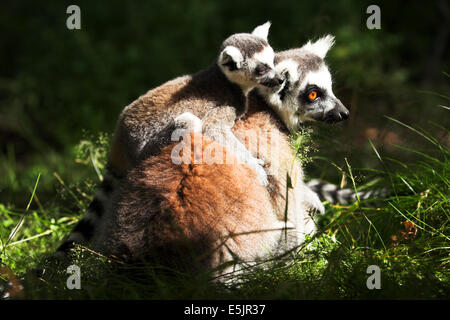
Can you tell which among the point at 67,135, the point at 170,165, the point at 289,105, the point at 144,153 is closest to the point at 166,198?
the point at 170,165

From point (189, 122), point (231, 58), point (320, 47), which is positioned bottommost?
point (189, 122)

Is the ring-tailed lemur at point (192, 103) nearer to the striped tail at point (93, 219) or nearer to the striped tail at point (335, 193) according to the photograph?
the striped tail at point (93, 219)

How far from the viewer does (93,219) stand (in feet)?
12.8

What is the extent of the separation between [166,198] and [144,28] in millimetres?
6743

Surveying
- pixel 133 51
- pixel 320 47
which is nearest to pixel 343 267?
pixel 320 47

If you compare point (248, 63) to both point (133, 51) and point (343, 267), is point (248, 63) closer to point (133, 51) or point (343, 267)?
point (343, 267)

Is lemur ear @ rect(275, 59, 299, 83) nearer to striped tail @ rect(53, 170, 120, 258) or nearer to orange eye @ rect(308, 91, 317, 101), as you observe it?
orange eye @ rect(308, 91, 317, 101)

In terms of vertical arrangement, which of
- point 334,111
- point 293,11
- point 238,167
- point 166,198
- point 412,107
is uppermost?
point 293,11

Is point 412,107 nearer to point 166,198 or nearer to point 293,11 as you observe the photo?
point 293,11

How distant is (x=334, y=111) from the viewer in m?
3.63

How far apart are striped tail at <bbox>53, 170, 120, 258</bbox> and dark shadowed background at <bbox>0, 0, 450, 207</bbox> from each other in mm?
3353

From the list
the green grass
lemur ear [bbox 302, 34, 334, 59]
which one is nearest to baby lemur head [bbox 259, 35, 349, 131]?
lemur ear [bbox 302, 34, 334, 59]

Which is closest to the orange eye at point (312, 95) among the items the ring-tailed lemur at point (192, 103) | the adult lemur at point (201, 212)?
the ring-tailed lemur at point (192, 103)

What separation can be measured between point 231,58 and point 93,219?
68.9 inches
